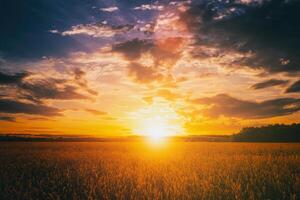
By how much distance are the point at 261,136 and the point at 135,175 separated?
61509mm

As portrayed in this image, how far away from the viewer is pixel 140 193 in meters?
5.49

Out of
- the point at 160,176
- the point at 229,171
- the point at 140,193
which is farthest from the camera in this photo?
the point at 229,171

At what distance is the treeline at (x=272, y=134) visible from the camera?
5956cm

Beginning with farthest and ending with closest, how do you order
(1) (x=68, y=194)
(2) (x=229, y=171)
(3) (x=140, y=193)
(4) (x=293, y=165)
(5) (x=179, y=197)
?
(4) (x=293, y=165) → (2) (x=229, y=171) → (1) (x=68, y=194) → (3) (x=140, y=193) → (5) (x=179, y=197)

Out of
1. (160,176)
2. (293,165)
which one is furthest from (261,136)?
(160,176)

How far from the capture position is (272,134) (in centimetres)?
6188

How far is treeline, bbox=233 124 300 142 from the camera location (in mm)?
59556

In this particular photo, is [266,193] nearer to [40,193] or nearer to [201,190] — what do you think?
[201,190]

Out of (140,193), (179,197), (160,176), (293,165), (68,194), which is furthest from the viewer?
(293,165)

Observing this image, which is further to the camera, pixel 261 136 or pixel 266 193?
pixel 261 136

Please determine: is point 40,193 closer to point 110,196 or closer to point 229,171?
point 110,196

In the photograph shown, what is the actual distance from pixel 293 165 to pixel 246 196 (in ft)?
18.1

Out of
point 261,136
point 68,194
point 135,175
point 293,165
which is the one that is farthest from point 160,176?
point 261,136

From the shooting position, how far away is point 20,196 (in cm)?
550
